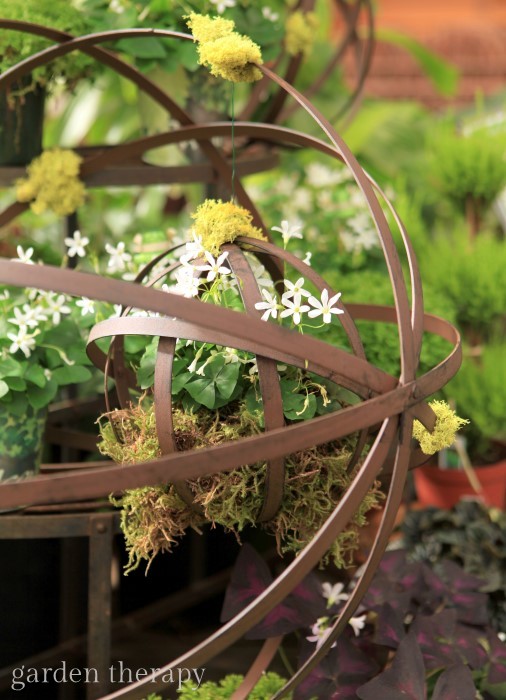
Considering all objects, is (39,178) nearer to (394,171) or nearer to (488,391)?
(488,391)

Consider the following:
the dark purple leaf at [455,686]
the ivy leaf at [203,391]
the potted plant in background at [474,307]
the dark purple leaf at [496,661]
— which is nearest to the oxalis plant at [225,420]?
the ivy leaf at [203,391]

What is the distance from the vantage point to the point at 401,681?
2.73 ft

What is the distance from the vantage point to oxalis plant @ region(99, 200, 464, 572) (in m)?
0.73

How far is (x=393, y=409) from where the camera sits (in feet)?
2.21

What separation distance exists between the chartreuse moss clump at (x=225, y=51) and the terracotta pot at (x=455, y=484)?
86 centimetres

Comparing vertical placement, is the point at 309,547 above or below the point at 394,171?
below

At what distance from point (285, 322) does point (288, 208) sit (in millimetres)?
734

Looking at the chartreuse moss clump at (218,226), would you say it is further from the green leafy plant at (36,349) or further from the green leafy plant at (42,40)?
the green leafy plant at (42,40)

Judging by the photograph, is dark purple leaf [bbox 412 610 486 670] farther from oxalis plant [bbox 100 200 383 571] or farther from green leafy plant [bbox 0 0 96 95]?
green leafy plant [bbox 0 0 96 95]

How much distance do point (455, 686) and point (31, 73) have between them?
887 millimetres

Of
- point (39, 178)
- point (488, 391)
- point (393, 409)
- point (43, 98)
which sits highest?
point (43, 98)

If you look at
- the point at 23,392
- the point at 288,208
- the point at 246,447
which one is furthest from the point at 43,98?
the point at 246,447

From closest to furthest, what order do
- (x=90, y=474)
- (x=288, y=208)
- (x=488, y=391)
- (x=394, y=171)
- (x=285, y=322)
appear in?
(x=90, y=474) → (x=285, y=322) → (x=488, y=391) → (x=288, y=208) → (x=394, y=171)

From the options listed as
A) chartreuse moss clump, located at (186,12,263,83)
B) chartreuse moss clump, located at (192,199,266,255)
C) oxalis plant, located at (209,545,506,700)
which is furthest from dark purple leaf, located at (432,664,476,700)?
chartreuse moss clump, located at (186,12,263,83)
